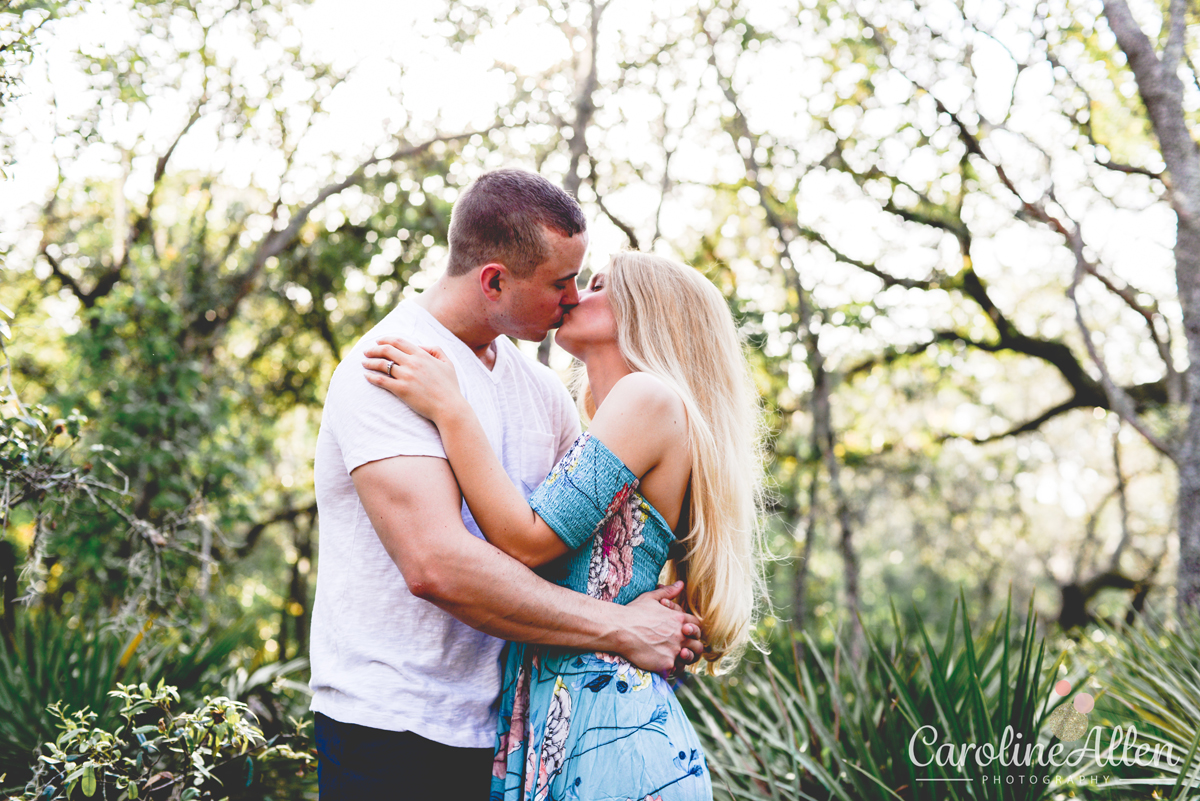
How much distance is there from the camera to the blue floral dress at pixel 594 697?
187 cm

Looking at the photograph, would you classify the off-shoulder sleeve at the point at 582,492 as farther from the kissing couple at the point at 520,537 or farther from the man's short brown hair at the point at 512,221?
the man's short brown hair at the point at 512,221

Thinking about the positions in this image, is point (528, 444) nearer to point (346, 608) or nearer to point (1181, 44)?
point (346, 608)

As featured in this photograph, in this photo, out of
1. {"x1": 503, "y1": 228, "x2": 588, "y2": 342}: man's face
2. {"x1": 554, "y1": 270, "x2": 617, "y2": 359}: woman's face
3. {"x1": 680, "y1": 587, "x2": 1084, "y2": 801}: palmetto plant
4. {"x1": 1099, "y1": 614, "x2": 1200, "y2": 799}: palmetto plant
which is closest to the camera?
{"x1": 503, "y1": 228, "x2": 588, "y2": 342}: man's face

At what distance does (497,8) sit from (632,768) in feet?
24.8

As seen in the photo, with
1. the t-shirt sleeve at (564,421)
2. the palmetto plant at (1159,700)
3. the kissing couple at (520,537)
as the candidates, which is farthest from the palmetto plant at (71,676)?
the palmetto plant at (1159,700)

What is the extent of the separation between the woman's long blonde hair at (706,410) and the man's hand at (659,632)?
0.35 ft

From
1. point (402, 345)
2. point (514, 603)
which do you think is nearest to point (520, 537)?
point (514, 603)

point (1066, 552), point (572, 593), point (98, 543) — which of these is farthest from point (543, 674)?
point (1066, 552)

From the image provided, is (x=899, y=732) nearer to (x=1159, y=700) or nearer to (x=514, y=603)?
(x=1159, y=700)

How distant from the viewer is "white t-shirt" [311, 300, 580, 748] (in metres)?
1.88

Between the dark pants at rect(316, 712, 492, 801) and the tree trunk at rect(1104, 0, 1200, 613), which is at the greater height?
the tree trunk at rect(1104, 0, 1200, 613)

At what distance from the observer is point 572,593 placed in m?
1.98

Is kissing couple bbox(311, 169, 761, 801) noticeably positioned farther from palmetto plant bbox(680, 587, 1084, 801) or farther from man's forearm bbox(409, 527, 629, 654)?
palmetto plant bbox(680, 587, 1084, 801)

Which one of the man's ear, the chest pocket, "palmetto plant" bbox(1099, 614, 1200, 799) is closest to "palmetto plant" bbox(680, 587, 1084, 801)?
"palmetto plant" bbox(1099, 614, 1200, 799)
